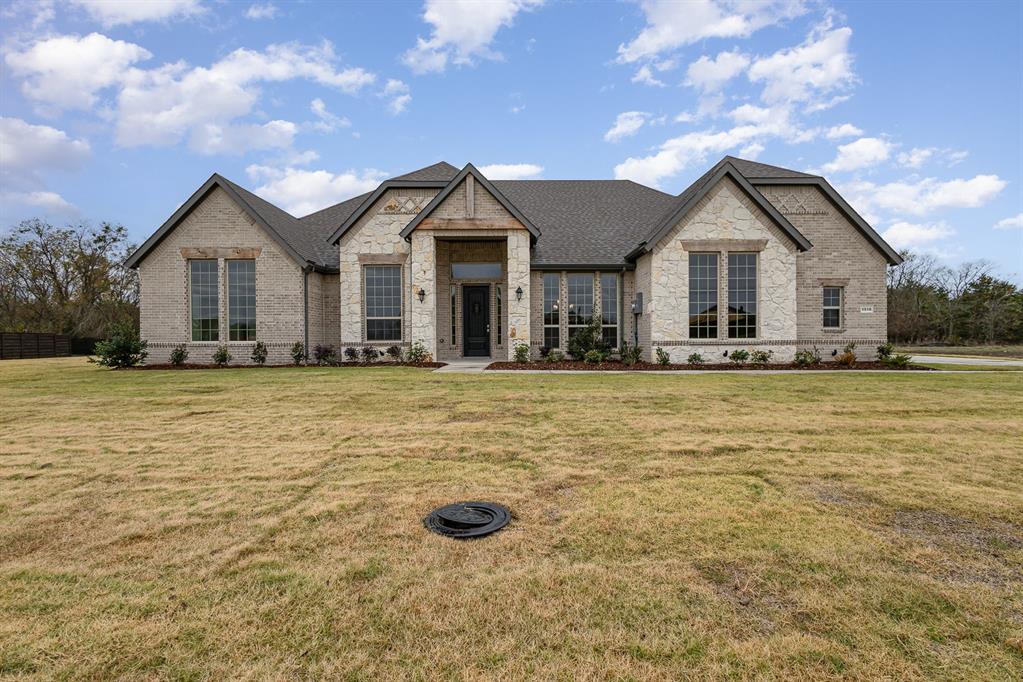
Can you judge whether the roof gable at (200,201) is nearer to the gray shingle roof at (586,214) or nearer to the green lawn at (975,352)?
the gray shingle roof at (586,214)

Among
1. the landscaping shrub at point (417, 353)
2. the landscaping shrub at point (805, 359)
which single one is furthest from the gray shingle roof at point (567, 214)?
the landscaping shrub at point (805, 359)

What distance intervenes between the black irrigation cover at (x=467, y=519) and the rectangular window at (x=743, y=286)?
15097 mm

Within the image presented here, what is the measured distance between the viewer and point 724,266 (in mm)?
16547

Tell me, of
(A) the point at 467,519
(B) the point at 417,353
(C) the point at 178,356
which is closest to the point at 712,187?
(B) the point at 417,353

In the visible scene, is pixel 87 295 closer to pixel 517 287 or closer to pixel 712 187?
pixel 517 287

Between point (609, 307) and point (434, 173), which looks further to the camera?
point (434, 173)

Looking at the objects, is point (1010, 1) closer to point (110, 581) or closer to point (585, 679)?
point (585, 679)

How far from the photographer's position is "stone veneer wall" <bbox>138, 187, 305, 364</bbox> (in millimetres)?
17781

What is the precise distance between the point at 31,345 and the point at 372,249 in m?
28.2

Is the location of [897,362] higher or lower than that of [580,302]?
lower

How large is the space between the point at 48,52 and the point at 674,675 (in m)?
21.7

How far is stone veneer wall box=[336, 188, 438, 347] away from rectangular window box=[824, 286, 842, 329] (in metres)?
15.6

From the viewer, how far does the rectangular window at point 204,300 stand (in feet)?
59.0

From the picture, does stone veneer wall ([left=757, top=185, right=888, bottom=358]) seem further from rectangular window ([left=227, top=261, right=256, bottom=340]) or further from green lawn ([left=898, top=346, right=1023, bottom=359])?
rectangular window ([left=227, top=261, right=256, bottom=340])
